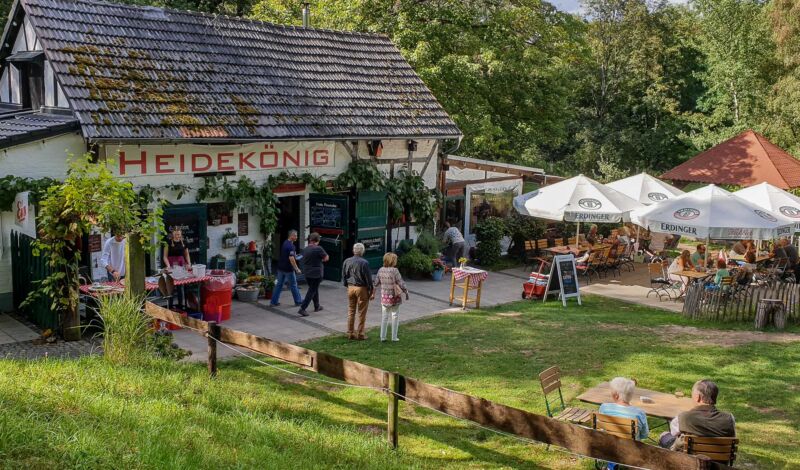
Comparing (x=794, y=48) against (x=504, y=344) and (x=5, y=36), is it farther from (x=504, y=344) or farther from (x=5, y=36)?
(x=5, y=36)

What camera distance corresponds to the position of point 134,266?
9.73m

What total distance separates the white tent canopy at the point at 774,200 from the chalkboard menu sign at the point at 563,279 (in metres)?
4.92

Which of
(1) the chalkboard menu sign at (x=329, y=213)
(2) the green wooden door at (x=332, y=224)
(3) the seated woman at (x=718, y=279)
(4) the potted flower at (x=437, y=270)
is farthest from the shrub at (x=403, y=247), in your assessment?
(3) the seated woman at (x=718, y=279)

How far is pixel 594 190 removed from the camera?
59.6ft

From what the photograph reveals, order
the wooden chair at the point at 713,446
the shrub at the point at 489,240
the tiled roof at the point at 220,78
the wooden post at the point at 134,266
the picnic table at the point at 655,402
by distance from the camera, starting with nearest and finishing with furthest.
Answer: the wooden chair at the point at 713,446, the picnic table at the point at 655,402, the wooden post at the point at 134,266, the tiled roof at the point at 220,78, the shrub at the point at 489,240

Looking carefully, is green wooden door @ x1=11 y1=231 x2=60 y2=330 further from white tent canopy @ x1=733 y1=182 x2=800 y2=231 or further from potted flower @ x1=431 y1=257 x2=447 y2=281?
white tent canopy @ x1=733 y1=182 x2=800 y2=231

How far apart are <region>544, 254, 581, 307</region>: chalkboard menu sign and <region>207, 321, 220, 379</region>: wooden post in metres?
8.56

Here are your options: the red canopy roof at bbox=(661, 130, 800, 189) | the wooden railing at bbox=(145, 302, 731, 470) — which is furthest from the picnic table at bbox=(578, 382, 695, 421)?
the red canopy roof at bbox=(661, 130, 800, 189)

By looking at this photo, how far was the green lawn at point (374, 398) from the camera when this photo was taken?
Answer: 600 cm

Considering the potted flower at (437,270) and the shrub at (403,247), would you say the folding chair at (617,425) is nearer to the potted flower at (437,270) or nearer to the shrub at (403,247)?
the potted flower at (437,270)

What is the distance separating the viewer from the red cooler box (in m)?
13.2

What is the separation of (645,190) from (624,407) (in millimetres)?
13649

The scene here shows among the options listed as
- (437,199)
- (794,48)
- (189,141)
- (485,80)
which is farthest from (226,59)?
(794,48)

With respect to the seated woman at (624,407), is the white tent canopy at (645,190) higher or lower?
higher
